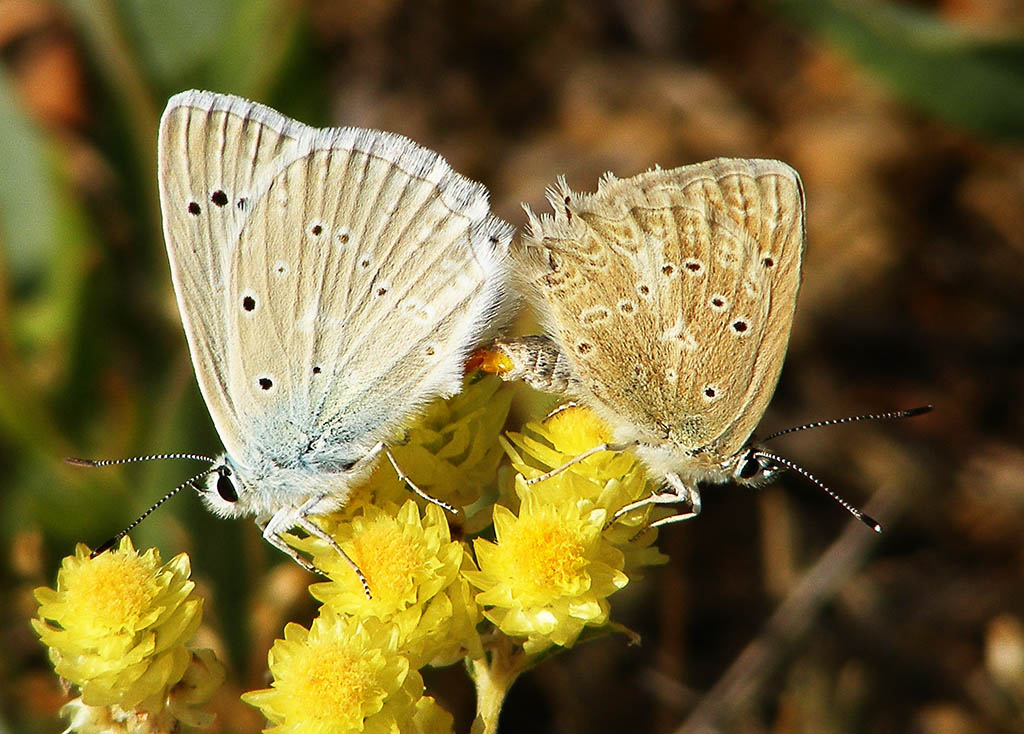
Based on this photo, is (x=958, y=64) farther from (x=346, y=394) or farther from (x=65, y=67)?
(x=65, y=67)

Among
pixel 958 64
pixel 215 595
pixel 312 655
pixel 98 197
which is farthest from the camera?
pixel 98 197

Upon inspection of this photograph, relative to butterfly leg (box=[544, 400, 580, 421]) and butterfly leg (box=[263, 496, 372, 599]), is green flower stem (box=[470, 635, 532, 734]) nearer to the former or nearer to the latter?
butterfly leg (box=[263, 496, 372, 599])

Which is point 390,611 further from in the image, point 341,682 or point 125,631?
point 125,631

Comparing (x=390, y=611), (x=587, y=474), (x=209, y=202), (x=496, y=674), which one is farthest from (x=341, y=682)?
(x=209, y=202)

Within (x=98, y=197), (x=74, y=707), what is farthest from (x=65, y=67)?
(x=74, y=707)

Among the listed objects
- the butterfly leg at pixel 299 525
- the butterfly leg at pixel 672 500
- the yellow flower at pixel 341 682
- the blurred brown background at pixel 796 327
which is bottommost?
the blurred brown background at pixel 796 327

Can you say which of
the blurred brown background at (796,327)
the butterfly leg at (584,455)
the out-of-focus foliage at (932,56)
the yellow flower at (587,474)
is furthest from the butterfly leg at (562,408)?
the out-of-focus foliage at (932,56)

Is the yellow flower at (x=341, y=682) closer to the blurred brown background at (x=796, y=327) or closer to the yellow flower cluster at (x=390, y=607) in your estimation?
the yellow flower cluster at (x=390, y=607)
